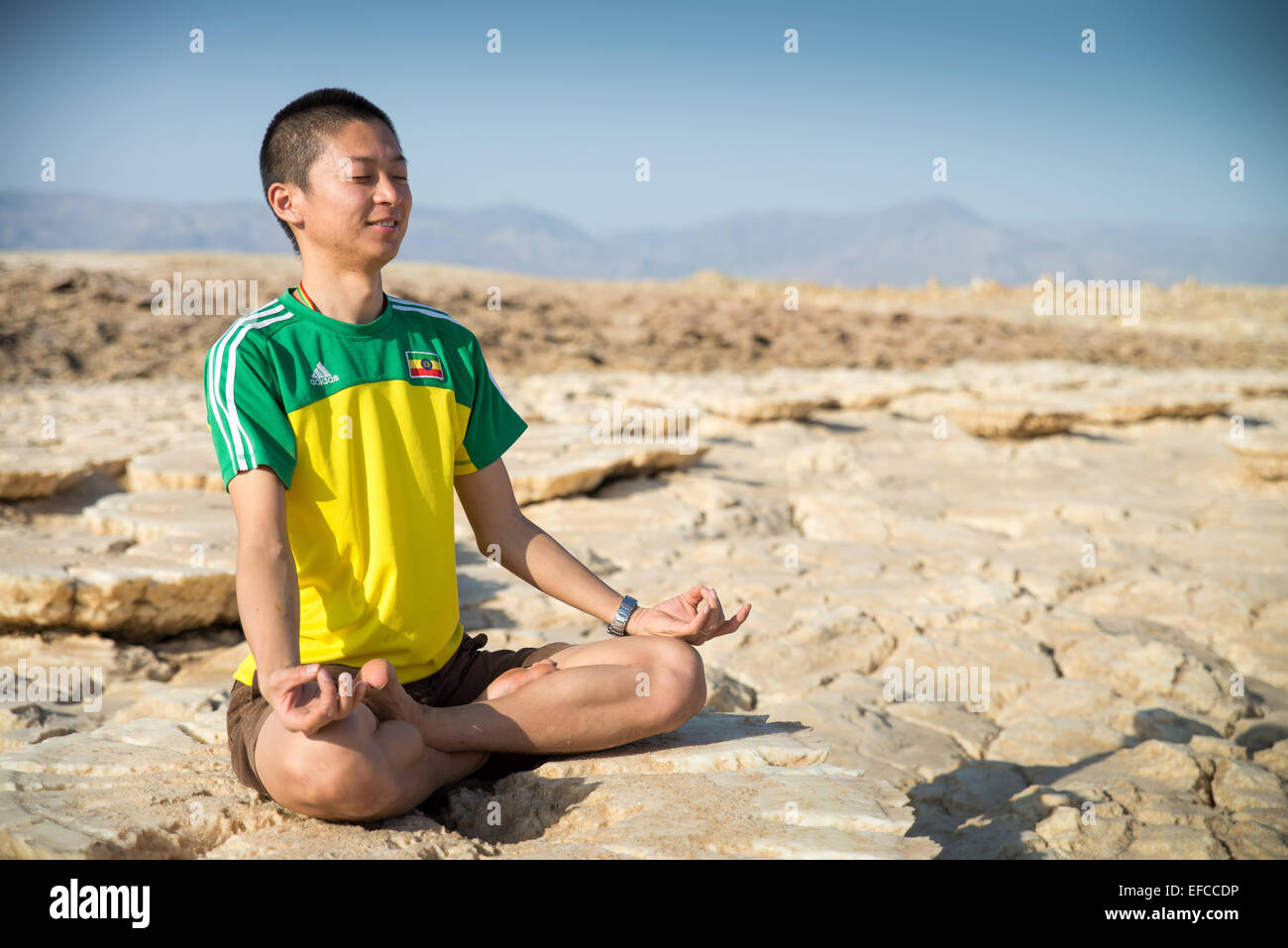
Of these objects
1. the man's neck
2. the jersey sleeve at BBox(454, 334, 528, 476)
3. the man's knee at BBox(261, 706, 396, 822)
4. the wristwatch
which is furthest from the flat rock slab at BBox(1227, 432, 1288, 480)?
the man's knee at BBox(261, 706, 396, 822)

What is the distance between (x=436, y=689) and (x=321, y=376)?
61 cm

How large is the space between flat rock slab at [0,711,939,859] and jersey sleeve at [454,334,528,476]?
0.60 metres

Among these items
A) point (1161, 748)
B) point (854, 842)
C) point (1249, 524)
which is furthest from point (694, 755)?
point (1249, 524)

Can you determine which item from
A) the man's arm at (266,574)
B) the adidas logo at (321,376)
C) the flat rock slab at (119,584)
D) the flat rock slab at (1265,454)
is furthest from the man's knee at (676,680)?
the flat rock slab at (1265,454)

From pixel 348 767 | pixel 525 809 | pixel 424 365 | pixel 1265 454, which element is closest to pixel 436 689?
pixel 525 809

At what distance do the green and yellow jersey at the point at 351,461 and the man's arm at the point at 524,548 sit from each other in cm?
17

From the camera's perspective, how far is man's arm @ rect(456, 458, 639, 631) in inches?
78.0

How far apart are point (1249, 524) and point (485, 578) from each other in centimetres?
360

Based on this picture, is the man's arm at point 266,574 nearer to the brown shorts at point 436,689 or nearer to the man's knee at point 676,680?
the brown shorts at point 436,689

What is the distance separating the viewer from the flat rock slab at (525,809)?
1.50 metres

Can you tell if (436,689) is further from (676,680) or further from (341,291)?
(341,291)

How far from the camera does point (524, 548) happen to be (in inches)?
79.1
